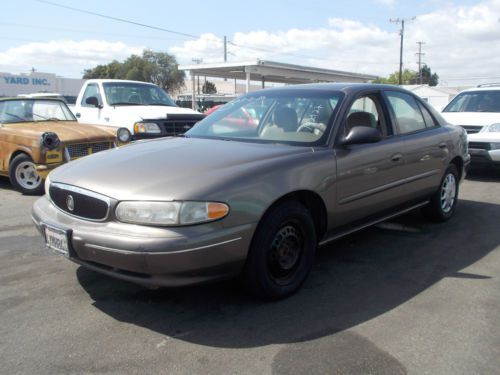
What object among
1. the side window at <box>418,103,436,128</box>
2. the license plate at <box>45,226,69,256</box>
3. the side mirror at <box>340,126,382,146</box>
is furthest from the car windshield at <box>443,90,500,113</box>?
the license plate at <box>45,226,69,256</box>

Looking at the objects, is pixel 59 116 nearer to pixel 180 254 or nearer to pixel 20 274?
pixel 20 274

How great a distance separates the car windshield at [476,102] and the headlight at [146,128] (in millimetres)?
5957

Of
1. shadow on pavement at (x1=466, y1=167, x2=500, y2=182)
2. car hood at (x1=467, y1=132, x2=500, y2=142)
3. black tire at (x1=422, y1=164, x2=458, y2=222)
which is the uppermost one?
car hood at (x1=467, y1=132, x2=500, y2=142)

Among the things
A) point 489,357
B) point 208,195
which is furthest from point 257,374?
point 489,357

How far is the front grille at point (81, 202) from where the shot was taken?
3.07 m

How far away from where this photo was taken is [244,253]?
3.12 meters

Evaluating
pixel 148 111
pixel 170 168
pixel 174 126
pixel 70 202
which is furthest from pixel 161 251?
pixel 148 111

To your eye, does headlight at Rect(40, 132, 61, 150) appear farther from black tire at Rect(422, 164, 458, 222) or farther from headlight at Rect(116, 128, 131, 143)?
black tire at Rect(422, 164, 458, 222)

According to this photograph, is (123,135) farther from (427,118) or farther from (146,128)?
(427,118)

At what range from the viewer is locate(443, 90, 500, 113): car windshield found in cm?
937

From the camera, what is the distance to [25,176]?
7.43m

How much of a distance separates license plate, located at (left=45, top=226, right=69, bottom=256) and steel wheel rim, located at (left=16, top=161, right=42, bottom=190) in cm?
437

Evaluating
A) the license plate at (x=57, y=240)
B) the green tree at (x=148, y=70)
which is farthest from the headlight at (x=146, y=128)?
the green tree at (x=148, y=70)

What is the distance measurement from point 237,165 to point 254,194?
282 mm
